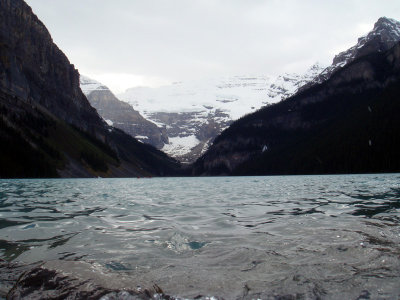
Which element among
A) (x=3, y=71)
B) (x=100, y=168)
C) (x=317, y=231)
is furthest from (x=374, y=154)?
(x=3, y=71)

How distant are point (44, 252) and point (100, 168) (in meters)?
179

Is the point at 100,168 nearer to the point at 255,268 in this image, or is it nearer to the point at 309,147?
the point at 309,147

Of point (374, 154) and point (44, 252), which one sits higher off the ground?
point (374, 154)

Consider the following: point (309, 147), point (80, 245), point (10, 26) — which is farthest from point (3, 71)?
point (80, 245)

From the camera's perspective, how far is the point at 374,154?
5522 inches

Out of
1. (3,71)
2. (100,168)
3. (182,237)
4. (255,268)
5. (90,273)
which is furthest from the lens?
(100,168)

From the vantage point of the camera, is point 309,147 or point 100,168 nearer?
point 100,168

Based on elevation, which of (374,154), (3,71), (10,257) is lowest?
(10,257)

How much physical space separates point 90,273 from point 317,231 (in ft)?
28.5

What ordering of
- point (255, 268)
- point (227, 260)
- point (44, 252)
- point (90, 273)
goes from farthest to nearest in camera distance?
point (44, 252) → point (227, 260) → point (255, 268) → point (90, 273)

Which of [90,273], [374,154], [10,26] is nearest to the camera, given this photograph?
[90,273]

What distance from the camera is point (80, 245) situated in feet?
36.5

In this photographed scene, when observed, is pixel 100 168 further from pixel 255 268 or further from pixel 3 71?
pixel 255 268

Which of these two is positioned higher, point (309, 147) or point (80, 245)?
point (309, 147)
